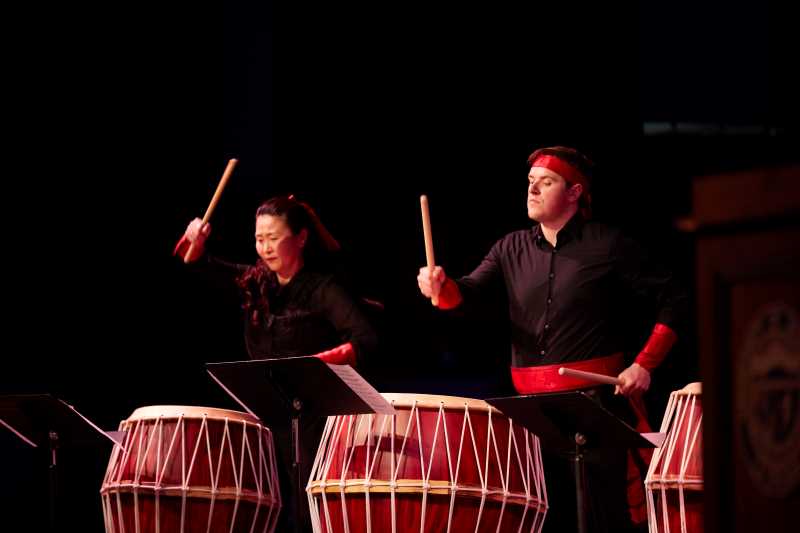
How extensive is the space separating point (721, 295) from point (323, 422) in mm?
3087

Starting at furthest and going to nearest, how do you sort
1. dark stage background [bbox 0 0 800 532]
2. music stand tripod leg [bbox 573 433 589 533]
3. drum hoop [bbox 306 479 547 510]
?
1. dark stage background [bbox 0 0 800 532]
2. drum hoop [bbox 306 479 547 510]
3. music stand tripod leg [bbox 573 433 589 533]

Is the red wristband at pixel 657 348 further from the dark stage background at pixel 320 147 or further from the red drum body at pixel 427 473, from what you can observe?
the dark stage background at pixel 320 147

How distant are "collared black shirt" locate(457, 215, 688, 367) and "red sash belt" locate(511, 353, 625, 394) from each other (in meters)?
0.03

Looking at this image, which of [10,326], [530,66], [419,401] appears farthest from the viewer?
[530,66]

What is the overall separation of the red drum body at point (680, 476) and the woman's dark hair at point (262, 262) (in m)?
1.63

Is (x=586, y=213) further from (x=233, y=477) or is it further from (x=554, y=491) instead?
(x=233, y=477)

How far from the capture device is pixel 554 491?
4.27m

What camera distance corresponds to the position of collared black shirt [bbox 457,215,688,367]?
3.81 m

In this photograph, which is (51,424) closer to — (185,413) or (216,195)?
(185,413)

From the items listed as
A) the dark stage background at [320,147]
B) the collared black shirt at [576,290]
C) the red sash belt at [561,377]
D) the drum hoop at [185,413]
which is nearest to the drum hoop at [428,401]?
the red sash belt at [561,377]

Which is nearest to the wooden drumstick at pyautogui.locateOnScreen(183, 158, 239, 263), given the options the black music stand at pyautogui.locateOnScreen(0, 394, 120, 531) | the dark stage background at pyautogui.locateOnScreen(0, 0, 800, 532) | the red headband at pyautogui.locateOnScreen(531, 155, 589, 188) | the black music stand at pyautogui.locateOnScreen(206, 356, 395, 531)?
the dark stage background at pyautogui.locateOnScreen(0, 0, 800, 532)

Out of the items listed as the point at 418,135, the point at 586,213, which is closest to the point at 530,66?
the point at 418,135

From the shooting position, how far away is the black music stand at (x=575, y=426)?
2.96 metres

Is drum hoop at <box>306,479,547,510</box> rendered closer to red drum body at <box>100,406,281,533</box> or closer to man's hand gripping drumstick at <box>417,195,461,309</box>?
red drum body at <box>100,406,281,533</box>
